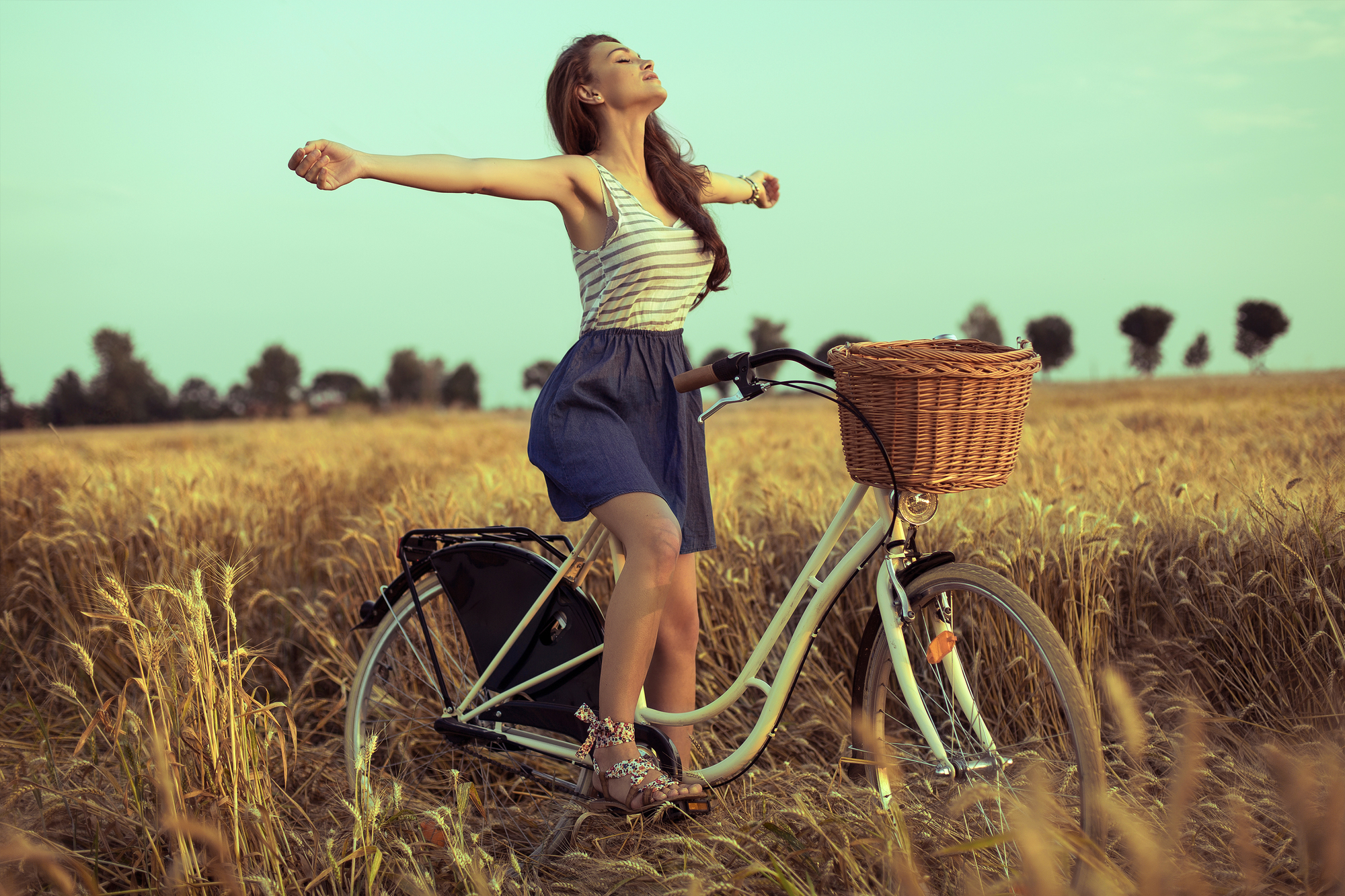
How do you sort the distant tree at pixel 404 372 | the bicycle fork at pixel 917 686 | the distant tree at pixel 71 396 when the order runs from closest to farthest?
the bicycle fork at pixel 917 686 < the distant tree at pixel 71 396 < the distant tree at pixel 404 372

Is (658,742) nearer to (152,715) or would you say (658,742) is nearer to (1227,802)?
(152,715)

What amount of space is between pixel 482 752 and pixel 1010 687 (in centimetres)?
185

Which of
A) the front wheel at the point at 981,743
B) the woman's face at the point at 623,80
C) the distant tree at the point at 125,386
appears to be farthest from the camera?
the distant tree at the point at 125,386

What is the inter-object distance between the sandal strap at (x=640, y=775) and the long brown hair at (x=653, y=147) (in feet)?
4.38

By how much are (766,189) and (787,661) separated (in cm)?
161

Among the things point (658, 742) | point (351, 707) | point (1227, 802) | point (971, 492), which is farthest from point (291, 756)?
point (971, 492)

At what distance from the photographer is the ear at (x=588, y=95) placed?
9.15 feet

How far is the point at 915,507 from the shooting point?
2189 millimetres

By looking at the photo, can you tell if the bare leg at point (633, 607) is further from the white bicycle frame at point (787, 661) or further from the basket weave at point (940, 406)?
the basket weave at point (940, 406)

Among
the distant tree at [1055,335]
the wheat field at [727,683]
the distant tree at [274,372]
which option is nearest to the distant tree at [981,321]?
the distant tree at [1055,335]

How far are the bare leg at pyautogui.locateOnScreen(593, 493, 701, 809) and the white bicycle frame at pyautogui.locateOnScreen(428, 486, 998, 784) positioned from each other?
0.18m

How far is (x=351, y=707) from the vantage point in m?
3.25

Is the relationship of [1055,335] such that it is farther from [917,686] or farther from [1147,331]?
[917,686]

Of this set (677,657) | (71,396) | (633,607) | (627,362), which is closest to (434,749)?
(677,657)
